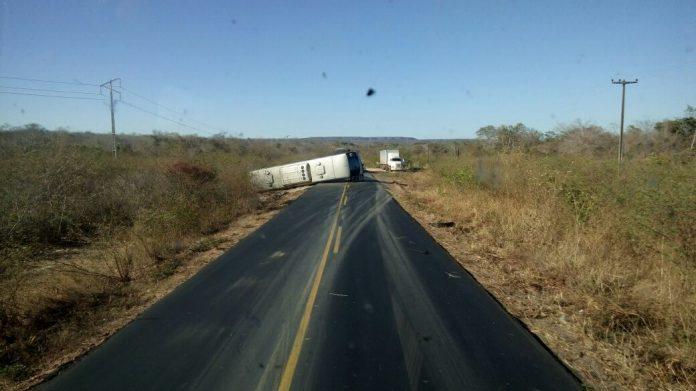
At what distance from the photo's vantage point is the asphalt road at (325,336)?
15.8 feet

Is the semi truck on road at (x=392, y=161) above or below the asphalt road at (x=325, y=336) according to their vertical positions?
above

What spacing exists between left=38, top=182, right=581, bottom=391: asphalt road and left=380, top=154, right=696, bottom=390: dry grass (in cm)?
73

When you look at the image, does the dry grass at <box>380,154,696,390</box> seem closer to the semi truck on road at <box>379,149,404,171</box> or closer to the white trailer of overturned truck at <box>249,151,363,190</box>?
the white trailer of overturned truck at <box>249,151,363,190</box>

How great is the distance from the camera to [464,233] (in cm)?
1425

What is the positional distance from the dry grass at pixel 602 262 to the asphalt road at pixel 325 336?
0.73m

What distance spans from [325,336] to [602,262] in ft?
19.4

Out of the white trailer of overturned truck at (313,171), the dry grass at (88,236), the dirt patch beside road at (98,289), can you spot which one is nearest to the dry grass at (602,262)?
the dirt patch beside road at (98,289)

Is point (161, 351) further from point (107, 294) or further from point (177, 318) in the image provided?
point (107, 294)

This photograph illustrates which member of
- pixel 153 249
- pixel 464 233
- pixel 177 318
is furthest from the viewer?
pixel 464 233

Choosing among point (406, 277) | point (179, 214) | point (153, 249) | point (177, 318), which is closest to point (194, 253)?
point (153, 249)

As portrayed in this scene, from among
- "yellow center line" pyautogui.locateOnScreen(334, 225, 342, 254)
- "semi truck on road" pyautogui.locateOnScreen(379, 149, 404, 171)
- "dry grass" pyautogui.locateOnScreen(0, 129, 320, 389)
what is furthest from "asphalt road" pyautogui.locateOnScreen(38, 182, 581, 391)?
"semi truck on road" pyautogui.locateOnScreen(379, 149, 404, 171)

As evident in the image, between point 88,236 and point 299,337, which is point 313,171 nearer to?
point 88,236

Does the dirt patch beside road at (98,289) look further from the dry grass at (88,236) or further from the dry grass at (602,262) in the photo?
the dry grass at (602,262)

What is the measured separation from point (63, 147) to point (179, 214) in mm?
5196
